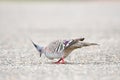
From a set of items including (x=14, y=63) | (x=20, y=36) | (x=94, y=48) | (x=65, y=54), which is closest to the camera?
(x=65, y=54)

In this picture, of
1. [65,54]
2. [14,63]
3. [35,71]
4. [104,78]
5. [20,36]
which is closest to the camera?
[104,78]

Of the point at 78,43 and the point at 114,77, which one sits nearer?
the point at 114,77

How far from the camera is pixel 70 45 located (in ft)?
30.4

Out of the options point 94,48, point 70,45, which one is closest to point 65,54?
point 70,45

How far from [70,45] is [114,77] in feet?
4.81

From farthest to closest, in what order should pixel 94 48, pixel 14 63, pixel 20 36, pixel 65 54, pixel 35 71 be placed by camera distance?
pixel 20 36
pixel 94 48
pixel 14 63
pixel 65 54
pixel 35 71

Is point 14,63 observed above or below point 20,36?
below

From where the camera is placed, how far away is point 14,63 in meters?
10.1

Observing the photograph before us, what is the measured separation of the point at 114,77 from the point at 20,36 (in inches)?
373

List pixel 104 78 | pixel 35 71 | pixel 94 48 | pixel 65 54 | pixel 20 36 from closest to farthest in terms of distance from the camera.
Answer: pixel 104 78
pixel 35 71
pixel 65 54
pixel 94 48
pixel 20 36

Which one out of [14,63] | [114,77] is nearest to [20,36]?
[14,63]

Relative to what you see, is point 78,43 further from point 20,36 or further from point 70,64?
point 20,36

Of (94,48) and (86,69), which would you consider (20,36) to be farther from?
(86,69)

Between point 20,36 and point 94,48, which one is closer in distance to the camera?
point 94,48
